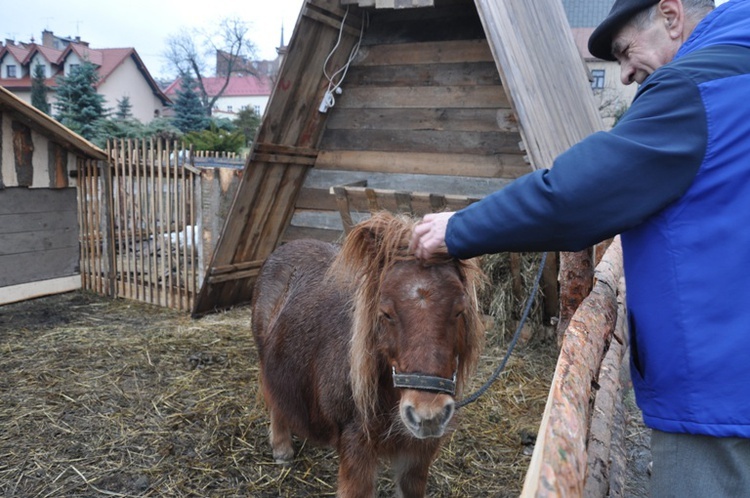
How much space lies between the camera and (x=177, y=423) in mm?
4441

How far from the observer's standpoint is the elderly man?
51.9 inches

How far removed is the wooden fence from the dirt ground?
47.0 inches

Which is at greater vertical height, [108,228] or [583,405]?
[583,405]

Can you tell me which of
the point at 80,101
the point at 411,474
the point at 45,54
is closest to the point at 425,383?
the point at 411,474

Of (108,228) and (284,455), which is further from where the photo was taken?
(108,228)

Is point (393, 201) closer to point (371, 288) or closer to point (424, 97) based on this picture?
point (424, 97)

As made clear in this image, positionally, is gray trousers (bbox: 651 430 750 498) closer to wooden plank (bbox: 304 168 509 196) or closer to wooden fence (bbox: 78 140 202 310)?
wooden plank (bbox: 304 168 509 196)

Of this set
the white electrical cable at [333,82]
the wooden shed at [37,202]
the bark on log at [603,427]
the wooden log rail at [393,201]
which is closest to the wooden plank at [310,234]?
the wooden log rail at [393,201]

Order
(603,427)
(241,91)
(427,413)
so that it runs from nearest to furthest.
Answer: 1. (427,413)
2. (603,427)
3. (241,91)

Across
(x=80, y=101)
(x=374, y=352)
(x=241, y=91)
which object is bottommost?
(x=374, y=352)

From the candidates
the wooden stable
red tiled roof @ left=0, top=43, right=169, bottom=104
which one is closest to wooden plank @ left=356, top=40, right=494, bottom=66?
the wooden stable

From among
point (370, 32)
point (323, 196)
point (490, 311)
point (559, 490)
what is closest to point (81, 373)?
point (323, 196)

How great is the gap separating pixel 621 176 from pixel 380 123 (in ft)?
18.8

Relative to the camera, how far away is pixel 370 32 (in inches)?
268
